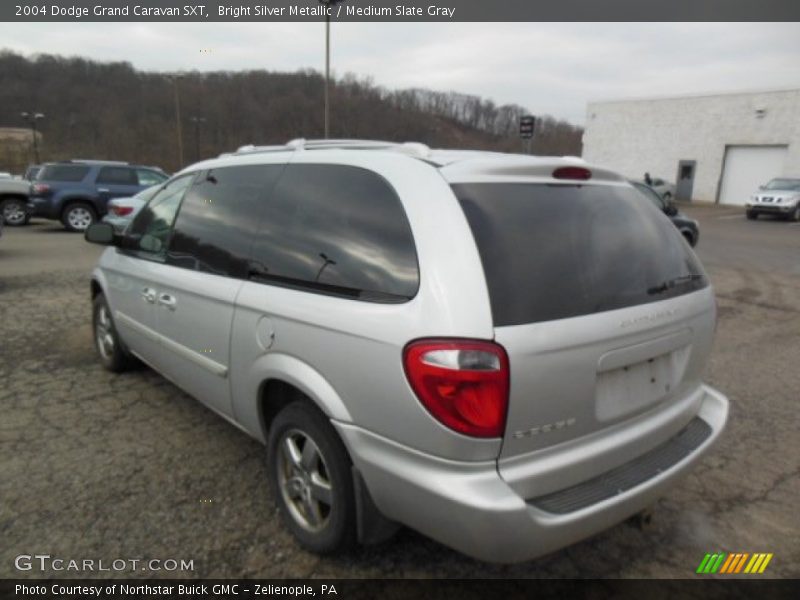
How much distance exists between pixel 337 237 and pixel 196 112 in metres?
87.1

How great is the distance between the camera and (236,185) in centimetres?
289

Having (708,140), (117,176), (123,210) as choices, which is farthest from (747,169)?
(123,210)

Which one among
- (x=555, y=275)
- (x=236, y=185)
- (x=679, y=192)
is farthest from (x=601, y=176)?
(x=679, y=192)

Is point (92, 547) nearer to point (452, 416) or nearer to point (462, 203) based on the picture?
point (452, 416)

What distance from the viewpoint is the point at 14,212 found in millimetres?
14258

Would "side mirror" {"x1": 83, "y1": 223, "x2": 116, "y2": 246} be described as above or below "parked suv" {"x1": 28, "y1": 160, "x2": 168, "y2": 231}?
above

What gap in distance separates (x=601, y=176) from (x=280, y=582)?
2212 millimetres

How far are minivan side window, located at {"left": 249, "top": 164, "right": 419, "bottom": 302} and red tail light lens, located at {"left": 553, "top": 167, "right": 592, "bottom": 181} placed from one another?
0.70 metres

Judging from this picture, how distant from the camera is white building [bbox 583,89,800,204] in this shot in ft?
90.1

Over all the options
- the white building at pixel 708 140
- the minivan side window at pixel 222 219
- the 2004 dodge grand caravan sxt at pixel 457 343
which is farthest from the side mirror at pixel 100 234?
the white building at pixel 708 140

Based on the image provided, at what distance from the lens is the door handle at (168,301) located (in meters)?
3.07

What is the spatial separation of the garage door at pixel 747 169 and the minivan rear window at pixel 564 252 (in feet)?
104

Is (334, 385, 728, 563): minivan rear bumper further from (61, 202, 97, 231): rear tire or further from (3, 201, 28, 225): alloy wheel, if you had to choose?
(3, 201, 28, 225): alloy wheel

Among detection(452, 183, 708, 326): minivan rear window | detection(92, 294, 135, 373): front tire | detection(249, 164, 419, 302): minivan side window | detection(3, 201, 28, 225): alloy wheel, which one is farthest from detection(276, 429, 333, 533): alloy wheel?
detection(3, 201, 28, 225): alloy wheel
